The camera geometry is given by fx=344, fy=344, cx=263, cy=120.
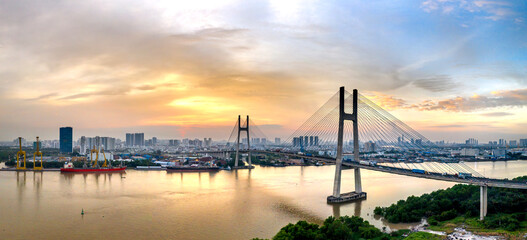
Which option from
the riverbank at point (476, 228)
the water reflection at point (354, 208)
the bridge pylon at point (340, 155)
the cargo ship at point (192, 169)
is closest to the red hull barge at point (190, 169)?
the cargo ship at point (192, 169)

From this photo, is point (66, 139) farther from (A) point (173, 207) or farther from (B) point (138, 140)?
(A) point (173, 207)

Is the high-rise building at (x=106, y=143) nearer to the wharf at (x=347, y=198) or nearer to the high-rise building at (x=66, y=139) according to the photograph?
the high-rise building at (x=66, y=139)

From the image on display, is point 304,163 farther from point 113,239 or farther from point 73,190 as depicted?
point 113,239

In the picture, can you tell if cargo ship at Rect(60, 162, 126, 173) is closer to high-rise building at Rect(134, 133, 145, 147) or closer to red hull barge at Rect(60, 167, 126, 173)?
red hull barge at Rect(60, 167, 126, 173)

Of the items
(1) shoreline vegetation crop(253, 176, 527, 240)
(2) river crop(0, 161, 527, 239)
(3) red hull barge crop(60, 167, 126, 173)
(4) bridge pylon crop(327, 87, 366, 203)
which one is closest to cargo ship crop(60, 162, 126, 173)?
(3) red hull barge crop(60, 167, 126, 173)

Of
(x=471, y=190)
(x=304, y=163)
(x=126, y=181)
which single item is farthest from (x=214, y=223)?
(x=304, y=163)
